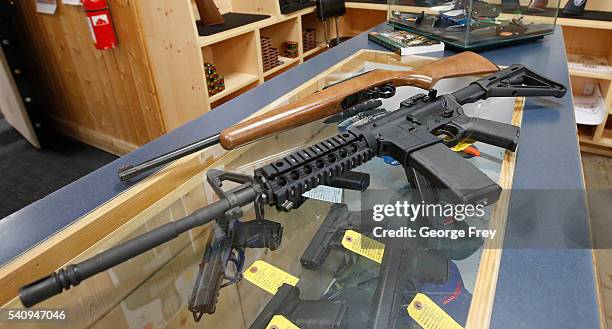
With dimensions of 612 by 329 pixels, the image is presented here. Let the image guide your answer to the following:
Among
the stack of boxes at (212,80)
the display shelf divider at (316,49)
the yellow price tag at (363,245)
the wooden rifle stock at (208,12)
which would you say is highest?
the wooden rifle stock at (208,12)

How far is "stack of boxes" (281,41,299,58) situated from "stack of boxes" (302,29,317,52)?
11.2 inches

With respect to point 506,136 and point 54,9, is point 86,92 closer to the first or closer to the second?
point 54,9

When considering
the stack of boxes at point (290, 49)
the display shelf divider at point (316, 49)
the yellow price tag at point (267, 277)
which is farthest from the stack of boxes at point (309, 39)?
the yellow price tag at point (267, 277)

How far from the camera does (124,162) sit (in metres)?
0.81

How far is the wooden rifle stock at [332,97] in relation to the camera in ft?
2.24

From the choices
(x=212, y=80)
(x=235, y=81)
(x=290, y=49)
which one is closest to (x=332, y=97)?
(x=212, y=80)

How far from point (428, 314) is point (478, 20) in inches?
50.8

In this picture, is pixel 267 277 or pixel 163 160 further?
pixel 163 160

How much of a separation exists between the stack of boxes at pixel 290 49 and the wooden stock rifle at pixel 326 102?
1.46m

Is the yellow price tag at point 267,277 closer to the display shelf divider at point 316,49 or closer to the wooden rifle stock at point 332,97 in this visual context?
the wooden rifle stock at point 332,97

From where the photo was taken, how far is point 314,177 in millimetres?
554

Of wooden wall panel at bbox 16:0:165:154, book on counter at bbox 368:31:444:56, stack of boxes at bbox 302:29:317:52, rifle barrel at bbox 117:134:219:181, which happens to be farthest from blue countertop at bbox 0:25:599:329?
stack of boxes at bbox 302:29:317:52

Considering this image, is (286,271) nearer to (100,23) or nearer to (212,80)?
(212,80)

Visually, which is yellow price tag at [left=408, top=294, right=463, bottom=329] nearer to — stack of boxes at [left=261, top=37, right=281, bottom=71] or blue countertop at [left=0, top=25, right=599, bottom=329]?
blue countertop at [left=0, top=25, right=599, bottom=329]
